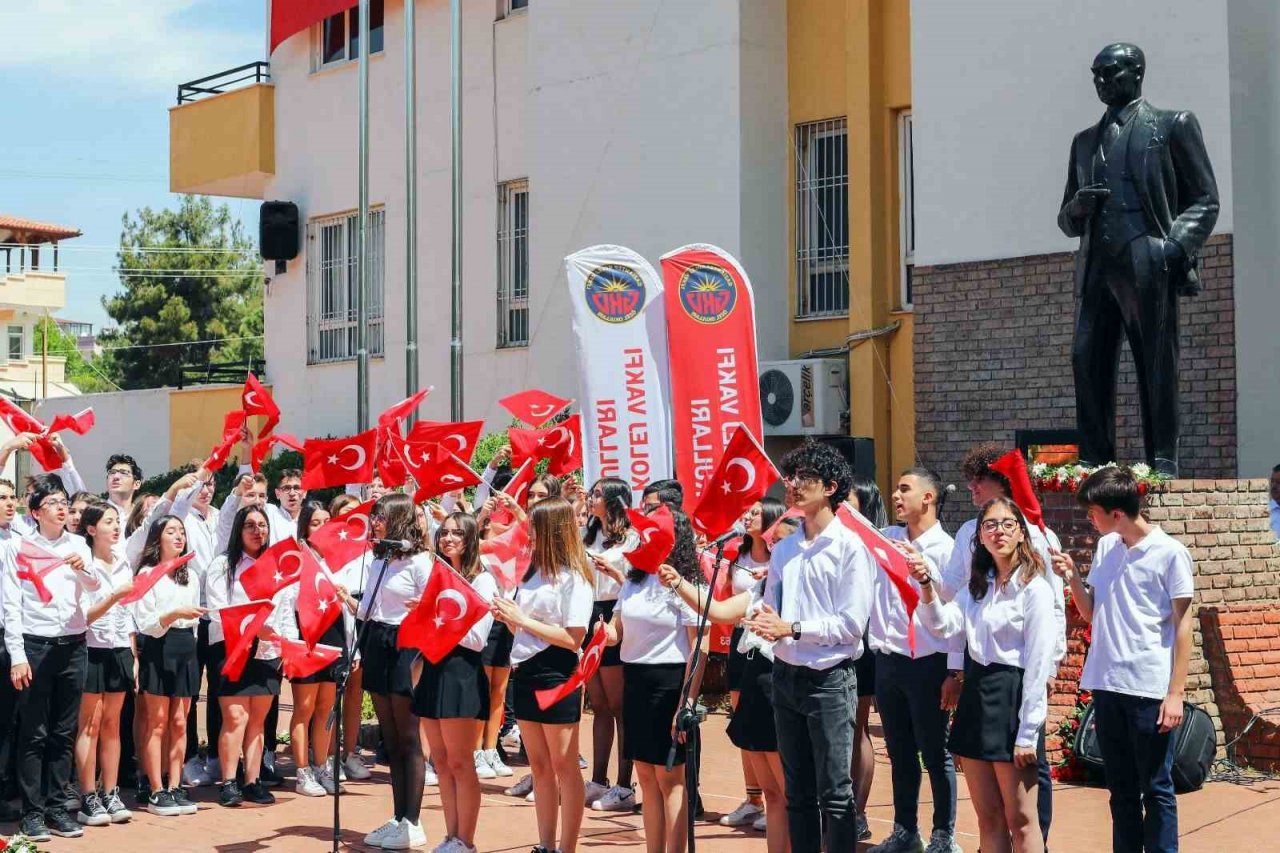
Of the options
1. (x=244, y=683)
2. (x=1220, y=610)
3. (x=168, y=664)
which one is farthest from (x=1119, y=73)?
(x=168, y=664)

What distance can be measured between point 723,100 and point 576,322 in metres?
4.75

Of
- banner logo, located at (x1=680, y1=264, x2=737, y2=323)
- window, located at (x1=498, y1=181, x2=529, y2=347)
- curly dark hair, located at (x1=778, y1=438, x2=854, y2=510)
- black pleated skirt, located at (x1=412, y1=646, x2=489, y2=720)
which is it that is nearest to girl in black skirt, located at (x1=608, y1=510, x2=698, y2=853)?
curly dark hair, located at (x1=778, y1=438, x2=854, y2=510)

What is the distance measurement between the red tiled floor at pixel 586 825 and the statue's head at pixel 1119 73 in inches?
168

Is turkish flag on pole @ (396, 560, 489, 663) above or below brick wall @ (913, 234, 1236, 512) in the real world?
below

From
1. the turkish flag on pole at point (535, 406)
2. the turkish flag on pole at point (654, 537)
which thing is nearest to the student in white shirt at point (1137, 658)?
the turkish flag on pole at point (654, 537)

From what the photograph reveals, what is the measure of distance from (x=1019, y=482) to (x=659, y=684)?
74.7 inches

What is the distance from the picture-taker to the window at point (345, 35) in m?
22.2

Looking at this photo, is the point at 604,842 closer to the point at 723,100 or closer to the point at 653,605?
the point at 653,605

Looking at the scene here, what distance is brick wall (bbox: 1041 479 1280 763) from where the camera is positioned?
10.0 meters

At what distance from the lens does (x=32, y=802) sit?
9.28 meters

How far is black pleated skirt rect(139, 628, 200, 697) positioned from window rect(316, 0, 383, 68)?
13676 millimetres

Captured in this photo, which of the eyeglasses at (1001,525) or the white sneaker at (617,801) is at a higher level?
the eyeglasses at (1001,525)

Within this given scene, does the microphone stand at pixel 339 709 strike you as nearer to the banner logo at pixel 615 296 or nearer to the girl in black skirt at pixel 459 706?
the girl in black skirt at pixel 459 706

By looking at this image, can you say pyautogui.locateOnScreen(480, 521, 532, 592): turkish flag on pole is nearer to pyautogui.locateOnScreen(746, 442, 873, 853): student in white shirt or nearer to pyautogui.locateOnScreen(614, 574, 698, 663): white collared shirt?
pyautogui.locateOnScreen(614, 574, 698, 663): white collared shirt
